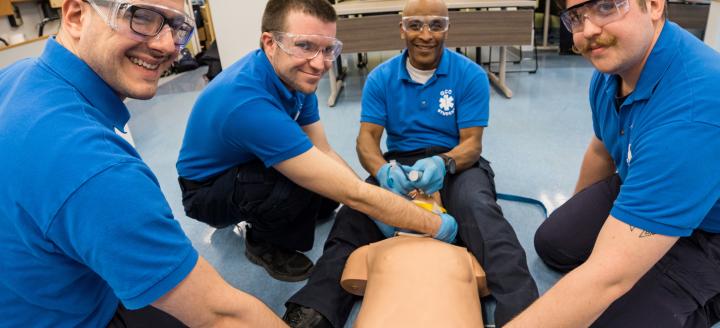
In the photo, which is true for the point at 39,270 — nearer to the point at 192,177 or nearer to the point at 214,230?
the point at 192,177

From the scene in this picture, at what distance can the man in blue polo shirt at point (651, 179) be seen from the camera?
92 cm

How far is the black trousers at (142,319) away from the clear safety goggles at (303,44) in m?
0.89

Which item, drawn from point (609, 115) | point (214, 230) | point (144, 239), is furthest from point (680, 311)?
point (214, 230)

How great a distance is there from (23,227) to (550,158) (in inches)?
97.3

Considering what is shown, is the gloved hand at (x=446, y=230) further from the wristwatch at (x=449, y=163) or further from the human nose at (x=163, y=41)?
the human nose at (x=163, y=41)

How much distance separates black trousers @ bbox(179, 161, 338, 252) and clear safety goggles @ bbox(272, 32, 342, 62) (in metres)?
0.42

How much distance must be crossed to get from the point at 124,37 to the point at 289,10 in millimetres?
674

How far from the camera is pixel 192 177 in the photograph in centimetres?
166

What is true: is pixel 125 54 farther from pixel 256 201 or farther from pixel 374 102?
pixel 374 102

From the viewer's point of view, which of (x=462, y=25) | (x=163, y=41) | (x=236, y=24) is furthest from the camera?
(x=236, y=24)

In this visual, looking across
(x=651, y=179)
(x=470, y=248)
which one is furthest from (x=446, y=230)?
(x=651, y=179)

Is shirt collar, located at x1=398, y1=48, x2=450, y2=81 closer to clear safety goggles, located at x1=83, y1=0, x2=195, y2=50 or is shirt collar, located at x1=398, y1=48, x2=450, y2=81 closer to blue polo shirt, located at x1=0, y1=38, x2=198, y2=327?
clear safety goggles, located at x1=83, y1=0, x2=195, y2=50

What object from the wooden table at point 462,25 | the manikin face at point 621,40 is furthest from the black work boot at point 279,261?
the wooden table at point 462,25

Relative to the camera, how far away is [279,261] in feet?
5.75
